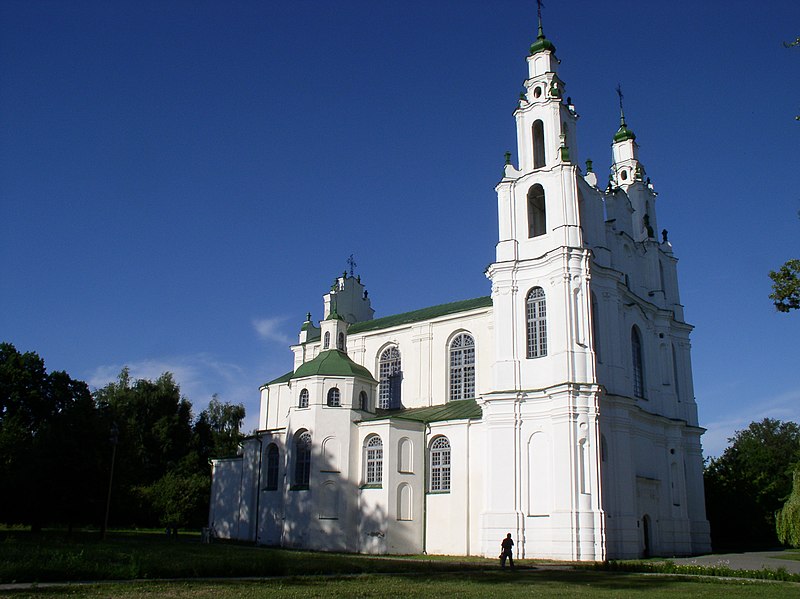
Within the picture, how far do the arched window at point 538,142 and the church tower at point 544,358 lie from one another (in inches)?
2.1

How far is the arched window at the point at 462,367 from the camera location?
4078 cm

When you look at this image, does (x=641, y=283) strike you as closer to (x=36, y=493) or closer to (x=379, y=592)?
(x=379, y=592)

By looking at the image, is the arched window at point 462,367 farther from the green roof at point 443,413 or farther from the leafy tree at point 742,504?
the leafy tree at point 742,504

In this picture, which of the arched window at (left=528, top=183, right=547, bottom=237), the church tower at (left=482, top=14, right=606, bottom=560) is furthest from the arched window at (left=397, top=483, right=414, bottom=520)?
the arched window at (left=528, top=183, right=547, bottom=237)

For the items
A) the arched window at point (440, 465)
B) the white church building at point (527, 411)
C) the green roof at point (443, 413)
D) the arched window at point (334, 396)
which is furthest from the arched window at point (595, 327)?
the arched window at point (334, 396)

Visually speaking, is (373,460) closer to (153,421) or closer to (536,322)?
(536,322)

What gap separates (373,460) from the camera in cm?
3750

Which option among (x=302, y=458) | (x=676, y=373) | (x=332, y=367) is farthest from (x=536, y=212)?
(x=302, y=458)

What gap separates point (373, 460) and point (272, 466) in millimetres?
6824

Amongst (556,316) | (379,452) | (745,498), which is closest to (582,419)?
(556,316)

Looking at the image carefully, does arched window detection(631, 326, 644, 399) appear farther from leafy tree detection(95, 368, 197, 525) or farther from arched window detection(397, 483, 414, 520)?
leafy tree detection(95, 368, 197, 525)

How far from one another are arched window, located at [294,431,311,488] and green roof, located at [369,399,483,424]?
12.8 feet

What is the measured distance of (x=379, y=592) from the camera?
50.4ft

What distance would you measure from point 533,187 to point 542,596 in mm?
25578
